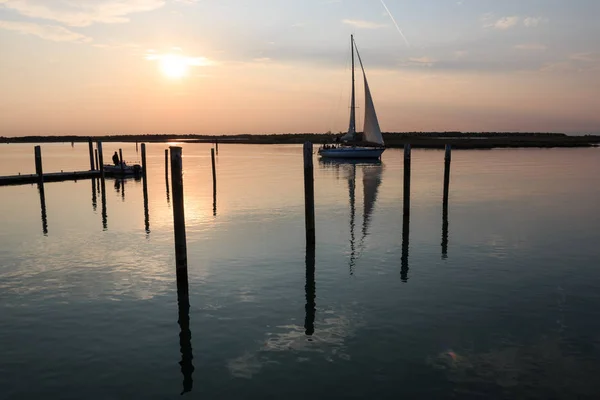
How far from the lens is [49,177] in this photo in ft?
136

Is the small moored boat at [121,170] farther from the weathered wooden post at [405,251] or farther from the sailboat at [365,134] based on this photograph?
the weathered wooden post at [405,251]

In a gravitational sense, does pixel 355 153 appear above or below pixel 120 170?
above

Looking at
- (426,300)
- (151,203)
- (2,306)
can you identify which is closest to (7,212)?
(151,203)

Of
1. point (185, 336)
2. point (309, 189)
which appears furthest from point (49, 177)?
point (185, 336)

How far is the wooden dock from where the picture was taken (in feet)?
124

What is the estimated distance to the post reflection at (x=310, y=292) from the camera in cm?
1001

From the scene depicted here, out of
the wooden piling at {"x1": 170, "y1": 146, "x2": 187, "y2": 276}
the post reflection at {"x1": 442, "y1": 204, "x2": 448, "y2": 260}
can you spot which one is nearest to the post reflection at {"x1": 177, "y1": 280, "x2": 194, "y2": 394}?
the wooden piling at {"x1": 170, "y1": 146, "x2": 187, "y2": 276}

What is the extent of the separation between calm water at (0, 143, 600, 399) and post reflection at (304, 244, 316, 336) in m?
0.07

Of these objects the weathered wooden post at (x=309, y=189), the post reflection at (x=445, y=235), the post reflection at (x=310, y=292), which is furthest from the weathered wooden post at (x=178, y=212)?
the post reflection at (x=445, y=235)

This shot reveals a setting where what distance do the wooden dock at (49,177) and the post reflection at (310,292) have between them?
93.6ft

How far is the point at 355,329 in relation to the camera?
32.0ft

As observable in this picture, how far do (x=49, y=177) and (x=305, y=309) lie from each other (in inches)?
A: 1494

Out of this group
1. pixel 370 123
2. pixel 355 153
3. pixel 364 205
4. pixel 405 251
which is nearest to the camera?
pixel 405 251

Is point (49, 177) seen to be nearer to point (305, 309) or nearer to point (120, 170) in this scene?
point (120, 170)
